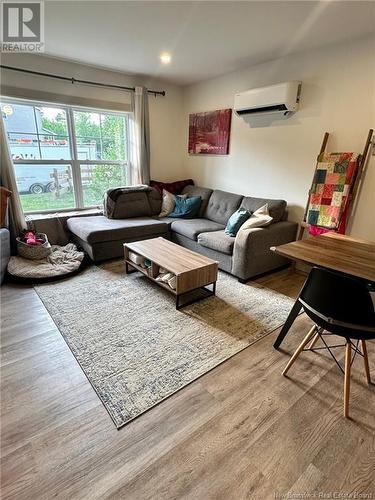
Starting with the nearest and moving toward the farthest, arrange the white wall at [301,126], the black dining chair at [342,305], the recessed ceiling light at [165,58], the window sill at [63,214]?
the black dining chair at [342,305] → the white wall at [301,126] → the recessed ceiling light at [165,58] → the window sill at [63,214]

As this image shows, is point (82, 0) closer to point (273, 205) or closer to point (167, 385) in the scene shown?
point (273, 205)

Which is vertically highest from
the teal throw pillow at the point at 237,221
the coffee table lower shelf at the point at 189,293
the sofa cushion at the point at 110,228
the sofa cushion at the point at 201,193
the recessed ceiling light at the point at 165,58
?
the recessed ceiling light at the point at 165,58

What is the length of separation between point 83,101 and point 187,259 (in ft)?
8.92

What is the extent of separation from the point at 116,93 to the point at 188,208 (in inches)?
76.7

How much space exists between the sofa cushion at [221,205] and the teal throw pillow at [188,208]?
163 millimetres

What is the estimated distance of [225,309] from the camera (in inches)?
94.8

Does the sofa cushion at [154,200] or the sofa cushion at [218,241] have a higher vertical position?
the sofa cushion at [154,200]

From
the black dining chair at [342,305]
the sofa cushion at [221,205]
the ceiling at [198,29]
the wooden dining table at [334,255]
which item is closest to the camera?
the black dining chair at [342,305]

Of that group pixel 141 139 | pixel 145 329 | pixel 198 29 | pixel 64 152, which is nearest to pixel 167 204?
pixel 141 139

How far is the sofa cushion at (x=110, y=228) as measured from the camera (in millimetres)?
3160

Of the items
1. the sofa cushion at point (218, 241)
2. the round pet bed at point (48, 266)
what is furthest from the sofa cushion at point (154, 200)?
the round pet bed at point (48, 266)

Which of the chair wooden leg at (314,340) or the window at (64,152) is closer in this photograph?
the chair wooden leg at (314,340)

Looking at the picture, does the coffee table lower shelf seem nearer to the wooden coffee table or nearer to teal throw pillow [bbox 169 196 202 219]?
the wooden coffee table

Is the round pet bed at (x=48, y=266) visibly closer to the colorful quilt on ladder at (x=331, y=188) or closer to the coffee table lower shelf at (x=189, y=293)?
the coffee table lower shelf at (x=189, y=293)
